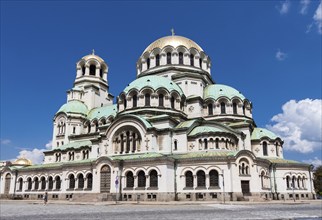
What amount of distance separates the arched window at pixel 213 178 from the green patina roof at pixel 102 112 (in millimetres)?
24069

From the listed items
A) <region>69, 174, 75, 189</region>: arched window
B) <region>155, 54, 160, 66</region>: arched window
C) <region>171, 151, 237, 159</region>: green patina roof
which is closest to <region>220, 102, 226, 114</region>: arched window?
<region>171, 151, 237, 159</region>: green patina roof

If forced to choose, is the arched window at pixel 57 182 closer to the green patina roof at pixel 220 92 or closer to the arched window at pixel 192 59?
the green patina roof at pixel 220 92

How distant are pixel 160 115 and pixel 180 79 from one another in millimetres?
11050

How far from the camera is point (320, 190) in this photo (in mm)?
68688

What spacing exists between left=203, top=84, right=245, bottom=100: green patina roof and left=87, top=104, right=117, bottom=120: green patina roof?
1696cm

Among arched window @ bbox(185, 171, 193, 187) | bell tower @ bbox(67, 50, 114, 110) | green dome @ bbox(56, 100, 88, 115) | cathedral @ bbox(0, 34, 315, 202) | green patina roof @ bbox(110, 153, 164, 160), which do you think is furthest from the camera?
bell tower @ bbox(67, 50, 114, 110)

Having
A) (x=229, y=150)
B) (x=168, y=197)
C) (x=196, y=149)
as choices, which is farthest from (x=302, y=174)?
(x=168, y=197)

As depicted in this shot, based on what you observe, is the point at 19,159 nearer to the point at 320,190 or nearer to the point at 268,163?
the point at 268,163

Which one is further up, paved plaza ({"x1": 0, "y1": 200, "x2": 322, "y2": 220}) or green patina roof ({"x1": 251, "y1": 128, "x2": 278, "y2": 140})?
green patina roof ({"x1": 251, "y1": 128, "x2": 278, "y2": 140})

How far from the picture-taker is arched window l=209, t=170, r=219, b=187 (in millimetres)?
36875

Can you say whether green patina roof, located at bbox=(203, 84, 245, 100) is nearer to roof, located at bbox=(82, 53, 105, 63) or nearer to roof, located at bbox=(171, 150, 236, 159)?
roof, located at bbox=(171, 150, 236, 159)

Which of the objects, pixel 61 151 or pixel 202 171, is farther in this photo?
pixel 61 151

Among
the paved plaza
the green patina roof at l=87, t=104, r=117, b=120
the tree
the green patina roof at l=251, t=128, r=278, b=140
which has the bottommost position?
the paved plaza

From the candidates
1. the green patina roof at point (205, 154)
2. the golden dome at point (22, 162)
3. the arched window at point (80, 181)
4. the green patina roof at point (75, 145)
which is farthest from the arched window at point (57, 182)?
the golden dome at point (22, 162)
